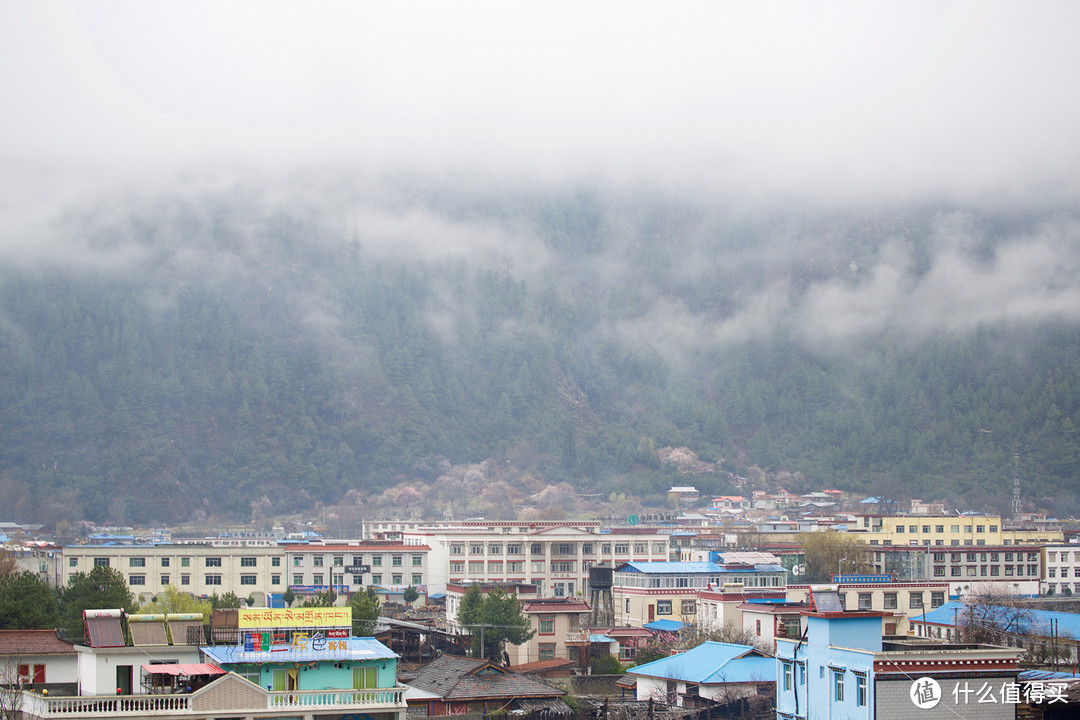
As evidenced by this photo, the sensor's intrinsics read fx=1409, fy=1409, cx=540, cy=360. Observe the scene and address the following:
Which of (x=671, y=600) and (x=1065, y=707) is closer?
(x=1065, y=707)

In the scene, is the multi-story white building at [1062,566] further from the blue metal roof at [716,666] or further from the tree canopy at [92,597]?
the tree canopy at [92,597]

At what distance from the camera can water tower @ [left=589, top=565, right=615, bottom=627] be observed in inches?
3196

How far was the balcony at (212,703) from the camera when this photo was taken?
107 feet

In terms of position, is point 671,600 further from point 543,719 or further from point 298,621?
point 298,621

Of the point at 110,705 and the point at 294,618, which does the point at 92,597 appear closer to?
the point at 294,618

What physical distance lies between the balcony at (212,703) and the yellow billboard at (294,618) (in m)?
2.23

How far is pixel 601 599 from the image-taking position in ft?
273

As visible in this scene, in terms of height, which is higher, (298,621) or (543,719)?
(298,621)

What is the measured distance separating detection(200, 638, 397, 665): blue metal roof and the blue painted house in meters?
17.1

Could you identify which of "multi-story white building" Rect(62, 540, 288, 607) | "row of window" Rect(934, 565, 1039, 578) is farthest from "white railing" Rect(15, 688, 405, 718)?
"row of window" Rect(934, 565, 1039, 578)

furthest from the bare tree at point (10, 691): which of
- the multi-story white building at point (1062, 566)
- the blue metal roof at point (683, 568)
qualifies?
the multi-story white building at point (1062, 566)

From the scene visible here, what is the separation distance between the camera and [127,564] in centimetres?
9738

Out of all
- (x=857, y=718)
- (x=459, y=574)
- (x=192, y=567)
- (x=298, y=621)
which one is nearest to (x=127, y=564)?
(x=192, y=567)

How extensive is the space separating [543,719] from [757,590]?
2758 cm
